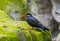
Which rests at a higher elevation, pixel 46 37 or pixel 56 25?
pixel 46 37

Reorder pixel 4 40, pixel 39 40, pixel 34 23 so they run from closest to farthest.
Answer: pixel 4 40 → pixel 39 40 → pixel 34 23

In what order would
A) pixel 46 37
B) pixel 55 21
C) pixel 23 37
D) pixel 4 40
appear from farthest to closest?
pixel 55 21 < pixel 46 37 < pixel 23 37 < pixel 4 40

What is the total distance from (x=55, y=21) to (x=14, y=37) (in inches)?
185

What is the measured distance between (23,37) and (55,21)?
174 inches

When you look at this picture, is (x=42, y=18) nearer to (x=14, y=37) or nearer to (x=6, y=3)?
(x=6, y=3)

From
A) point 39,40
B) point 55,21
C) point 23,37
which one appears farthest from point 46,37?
point 55,21

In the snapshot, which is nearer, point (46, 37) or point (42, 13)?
point (46, 37)

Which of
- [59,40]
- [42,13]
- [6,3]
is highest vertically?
[6,3]

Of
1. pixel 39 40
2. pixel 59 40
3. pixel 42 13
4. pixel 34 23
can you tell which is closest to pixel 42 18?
pixel 42 13

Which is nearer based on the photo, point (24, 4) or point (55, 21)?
point (24, 4)

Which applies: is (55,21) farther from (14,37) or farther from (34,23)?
(14,37)

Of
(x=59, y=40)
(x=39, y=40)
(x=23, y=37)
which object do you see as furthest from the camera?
(x=59, y=40)

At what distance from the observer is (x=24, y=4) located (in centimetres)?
668

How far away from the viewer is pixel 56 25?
7387mm
